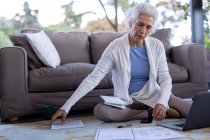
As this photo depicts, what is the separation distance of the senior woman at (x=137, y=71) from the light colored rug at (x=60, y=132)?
10 cm

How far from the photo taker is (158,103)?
183 centimetres

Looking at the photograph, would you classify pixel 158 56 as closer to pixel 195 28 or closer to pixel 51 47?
pixel 51 47

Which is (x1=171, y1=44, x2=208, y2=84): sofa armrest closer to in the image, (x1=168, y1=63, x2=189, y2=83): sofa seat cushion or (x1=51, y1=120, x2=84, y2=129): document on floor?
(x1=168, y1=63, x2=189, y2=83): sofa seat cushion

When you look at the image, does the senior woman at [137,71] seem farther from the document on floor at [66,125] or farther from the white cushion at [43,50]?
the white cushion at [43,50]

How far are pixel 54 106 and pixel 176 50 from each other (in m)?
1.37

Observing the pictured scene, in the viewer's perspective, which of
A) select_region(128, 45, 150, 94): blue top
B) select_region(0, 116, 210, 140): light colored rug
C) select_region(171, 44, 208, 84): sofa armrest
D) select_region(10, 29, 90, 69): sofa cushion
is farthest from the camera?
select_region(10, 29, 90, 69): sofa cushion

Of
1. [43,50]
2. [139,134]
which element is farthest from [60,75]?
[139,134]

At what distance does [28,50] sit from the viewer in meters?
2.78

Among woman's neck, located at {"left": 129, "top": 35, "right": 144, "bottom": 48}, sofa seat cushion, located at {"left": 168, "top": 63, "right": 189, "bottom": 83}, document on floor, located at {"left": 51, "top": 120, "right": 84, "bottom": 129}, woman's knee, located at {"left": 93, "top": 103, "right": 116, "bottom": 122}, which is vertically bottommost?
document on floor, located at {"left": 51, "top": 120, "right": 84, "bottom": 129}

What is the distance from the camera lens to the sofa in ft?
7.98

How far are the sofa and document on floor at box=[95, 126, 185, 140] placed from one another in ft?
3.28

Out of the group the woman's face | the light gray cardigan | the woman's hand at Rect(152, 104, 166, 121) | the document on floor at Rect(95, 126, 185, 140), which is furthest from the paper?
the woman's face

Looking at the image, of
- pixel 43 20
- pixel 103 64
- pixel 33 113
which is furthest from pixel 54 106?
pixel 43 20

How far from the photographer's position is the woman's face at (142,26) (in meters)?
1.92
